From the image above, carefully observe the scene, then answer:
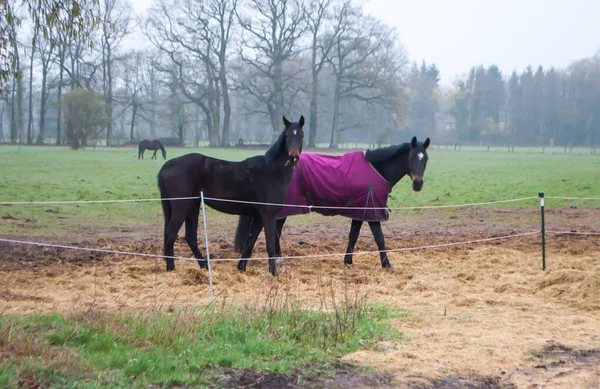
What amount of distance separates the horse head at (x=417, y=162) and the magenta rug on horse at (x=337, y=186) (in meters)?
0.47

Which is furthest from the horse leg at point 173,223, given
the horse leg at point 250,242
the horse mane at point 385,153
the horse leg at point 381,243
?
the horse mane at point 385,153

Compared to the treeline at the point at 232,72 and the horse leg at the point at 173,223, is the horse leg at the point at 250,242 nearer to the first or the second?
the horse leg at the point at 173,223

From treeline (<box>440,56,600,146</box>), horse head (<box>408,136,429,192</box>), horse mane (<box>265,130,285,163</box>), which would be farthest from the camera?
treeline (<box>440,56,600,146</box>)

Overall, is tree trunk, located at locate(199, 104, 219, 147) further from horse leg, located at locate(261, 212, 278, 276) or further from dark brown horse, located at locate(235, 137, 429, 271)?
horse leg, located at locate(261, 212, 278, 276)

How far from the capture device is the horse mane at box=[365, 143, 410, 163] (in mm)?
9484

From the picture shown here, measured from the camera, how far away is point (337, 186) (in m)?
9.37

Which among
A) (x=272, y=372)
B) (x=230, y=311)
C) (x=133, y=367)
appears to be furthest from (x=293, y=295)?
(x=133, y=367)

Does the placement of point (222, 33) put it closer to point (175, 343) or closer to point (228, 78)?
point (228, 78)

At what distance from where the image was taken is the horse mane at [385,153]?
31.1 ft

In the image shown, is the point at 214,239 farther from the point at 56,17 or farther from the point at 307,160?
the point at 56,17

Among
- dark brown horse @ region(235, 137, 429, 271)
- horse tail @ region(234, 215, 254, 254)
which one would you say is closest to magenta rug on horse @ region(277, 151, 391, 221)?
dark brown horse @ region(235, 137, 429, 271)

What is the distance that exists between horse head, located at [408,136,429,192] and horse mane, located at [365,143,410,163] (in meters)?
0.14

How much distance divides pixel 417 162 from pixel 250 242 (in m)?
2.91

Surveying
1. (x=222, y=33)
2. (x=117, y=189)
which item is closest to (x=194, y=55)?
(x=222, y=33)
